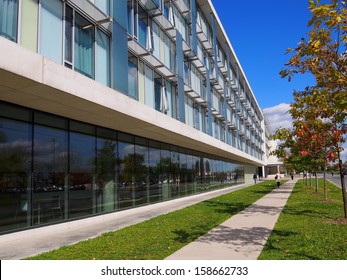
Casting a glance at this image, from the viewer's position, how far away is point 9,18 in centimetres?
926

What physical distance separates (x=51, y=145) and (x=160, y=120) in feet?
18.7

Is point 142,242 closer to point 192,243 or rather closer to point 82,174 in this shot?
point 192,243

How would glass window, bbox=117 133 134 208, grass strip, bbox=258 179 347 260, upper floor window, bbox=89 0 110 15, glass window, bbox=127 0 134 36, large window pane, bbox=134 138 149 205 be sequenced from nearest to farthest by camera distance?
grass strip, bbox=258 179 347 260, upper floor window, bbox=89 0 110 15, glass window, bbox=127 0 134 36, glass window, bbox=117 133 134 208, large window pane, bbox=134 138 149 205

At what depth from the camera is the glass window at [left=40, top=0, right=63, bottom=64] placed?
10.4m

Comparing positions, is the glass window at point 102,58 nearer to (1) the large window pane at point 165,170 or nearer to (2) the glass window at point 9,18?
(2) the glass window at point 9,18

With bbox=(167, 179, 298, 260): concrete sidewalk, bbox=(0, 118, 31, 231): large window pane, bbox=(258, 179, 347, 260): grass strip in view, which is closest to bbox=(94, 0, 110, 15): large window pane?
bbox=(0, 118, 31, 231): large window pane

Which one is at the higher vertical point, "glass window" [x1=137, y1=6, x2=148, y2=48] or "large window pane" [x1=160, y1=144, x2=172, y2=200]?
"glass window" [x1=137, y1=6, x2=148, y2=48]

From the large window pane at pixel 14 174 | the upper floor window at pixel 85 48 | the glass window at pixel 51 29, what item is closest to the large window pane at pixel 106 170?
the upper floor window at pixel 85 48

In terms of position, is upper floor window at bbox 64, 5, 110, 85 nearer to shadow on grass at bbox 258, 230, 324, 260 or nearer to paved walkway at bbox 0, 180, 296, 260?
paved walkway at bbox 0, 180, 296, 260

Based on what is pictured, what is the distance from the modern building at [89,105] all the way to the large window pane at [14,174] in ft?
0.10

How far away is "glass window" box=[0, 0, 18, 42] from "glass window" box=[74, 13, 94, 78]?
2.61m

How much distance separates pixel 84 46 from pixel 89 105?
2.45m

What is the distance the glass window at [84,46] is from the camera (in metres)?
12.0

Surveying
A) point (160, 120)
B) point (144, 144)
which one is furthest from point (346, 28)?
point (144, 144)
